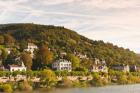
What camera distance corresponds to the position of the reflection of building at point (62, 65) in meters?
97.4

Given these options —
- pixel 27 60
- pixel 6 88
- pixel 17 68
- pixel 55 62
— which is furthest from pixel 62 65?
pixel 6 88

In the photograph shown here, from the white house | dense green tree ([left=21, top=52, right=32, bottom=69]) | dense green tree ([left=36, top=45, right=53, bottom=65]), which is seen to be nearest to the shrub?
the white house

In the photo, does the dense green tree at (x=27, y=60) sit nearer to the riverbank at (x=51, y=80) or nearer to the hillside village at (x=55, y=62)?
the hillside village at (x=55, y=62)

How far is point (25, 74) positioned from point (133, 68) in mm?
57269

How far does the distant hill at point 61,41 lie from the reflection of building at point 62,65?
46.7 ft

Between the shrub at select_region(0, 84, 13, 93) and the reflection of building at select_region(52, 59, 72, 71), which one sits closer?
the shrub at select_region(0, 84, 13, 93)

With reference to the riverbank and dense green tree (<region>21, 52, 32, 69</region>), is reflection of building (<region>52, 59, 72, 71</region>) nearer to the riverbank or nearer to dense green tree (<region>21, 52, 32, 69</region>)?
dense green tree (<region>21, 52, 32, 69</region>)

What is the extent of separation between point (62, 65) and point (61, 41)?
3630 cm

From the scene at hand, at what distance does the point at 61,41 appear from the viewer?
135750 millimetres

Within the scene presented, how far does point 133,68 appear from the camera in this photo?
423 feet

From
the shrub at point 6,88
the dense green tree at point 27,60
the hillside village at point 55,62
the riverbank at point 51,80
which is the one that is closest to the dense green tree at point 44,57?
the hillside village at point 55,62

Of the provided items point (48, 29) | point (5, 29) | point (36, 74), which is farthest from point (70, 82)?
point (5, 29)

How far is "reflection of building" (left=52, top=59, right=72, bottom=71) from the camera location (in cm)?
9744

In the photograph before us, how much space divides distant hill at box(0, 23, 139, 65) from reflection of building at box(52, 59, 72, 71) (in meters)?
14.2
